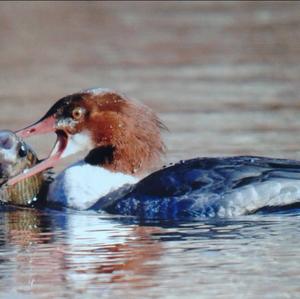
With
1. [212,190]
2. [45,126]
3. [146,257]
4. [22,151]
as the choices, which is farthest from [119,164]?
[146,257]

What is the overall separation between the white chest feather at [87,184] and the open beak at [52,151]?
18 centimetres

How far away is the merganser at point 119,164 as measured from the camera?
11273 mm

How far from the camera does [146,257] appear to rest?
32.1 ft

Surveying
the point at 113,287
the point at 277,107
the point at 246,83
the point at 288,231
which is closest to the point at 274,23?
the point at 246,83

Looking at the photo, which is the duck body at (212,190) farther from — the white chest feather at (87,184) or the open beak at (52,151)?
the open beak at (52,151)

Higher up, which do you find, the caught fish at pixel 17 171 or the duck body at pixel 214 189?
the caught fish at pixel 17 171

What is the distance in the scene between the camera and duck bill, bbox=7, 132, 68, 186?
11.9 meters

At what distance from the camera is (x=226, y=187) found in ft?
36.6

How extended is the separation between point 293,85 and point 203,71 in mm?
1417

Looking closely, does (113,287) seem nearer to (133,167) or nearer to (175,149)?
(133,167)

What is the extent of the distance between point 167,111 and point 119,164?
4.23m

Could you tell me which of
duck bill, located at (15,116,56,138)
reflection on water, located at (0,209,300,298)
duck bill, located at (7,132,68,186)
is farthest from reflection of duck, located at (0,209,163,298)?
duck bill, located at (15,116,56,138)

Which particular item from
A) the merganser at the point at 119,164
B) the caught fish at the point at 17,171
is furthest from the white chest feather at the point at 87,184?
the caught fish at the point at 17,171

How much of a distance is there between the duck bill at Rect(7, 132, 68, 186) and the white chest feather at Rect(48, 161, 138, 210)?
175 millimetres
